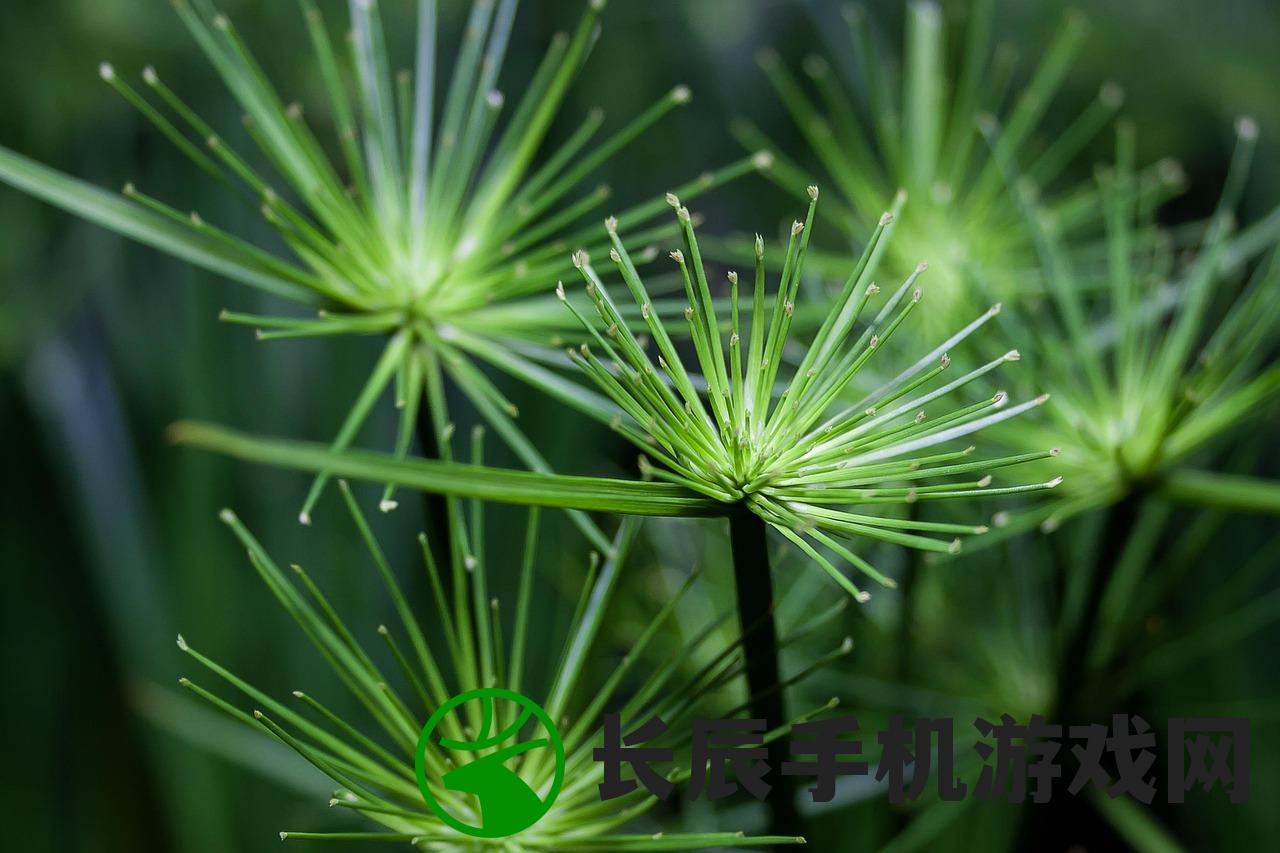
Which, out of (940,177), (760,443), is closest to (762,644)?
(760,443)

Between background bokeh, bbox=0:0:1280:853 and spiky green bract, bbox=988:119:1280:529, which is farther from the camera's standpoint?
background bokeh, bbox=0:0:1280:853

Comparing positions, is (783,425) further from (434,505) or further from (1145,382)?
(1145,382)

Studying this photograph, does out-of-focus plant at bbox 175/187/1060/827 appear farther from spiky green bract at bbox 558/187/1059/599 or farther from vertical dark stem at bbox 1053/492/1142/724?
vertical dark stem at bbox 1053/492/1142/724

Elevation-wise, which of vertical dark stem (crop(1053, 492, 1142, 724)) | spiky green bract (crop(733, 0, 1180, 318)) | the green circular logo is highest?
spiky green bract (crop(733, 0, 1180, 318))

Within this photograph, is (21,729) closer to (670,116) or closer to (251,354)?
(251,354)

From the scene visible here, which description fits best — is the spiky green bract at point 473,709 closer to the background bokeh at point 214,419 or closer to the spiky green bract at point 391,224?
the spiky green bract at point 391,224

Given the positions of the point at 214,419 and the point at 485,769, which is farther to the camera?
the point at 214,419

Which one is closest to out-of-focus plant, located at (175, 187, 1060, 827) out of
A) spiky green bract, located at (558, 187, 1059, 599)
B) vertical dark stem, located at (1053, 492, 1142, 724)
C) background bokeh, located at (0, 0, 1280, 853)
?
spiky green bract, located at (558, 187, 1059, 599)
